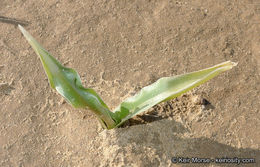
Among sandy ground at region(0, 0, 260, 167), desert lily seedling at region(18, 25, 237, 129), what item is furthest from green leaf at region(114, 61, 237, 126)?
sandy ground at region(0, 0, 260, 167)

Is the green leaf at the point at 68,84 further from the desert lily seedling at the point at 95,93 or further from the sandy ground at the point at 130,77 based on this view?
the sandy ground at the point at 130,77

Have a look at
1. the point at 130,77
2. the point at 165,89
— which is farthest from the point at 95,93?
the point at 130,77

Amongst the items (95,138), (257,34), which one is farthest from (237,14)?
(95,138)

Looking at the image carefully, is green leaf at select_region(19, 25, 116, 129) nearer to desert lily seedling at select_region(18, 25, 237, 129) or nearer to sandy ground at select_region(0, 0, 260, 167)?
desert lily seedling at select_region(18, 25, 237, 129)

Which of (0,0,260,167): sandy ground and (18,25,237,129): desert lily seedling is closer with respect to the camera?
(18,25,237,129): desert lily seedling

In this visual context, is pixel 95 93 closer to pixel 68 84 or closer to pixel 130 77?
pixel 68 84

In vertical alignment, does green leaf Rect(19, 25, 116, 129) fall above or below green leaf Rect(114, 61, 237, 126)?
above

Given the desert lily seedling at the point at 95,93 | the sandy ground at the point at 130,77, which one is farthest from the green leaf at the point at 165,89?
the sandy ground at the point at 130,77
